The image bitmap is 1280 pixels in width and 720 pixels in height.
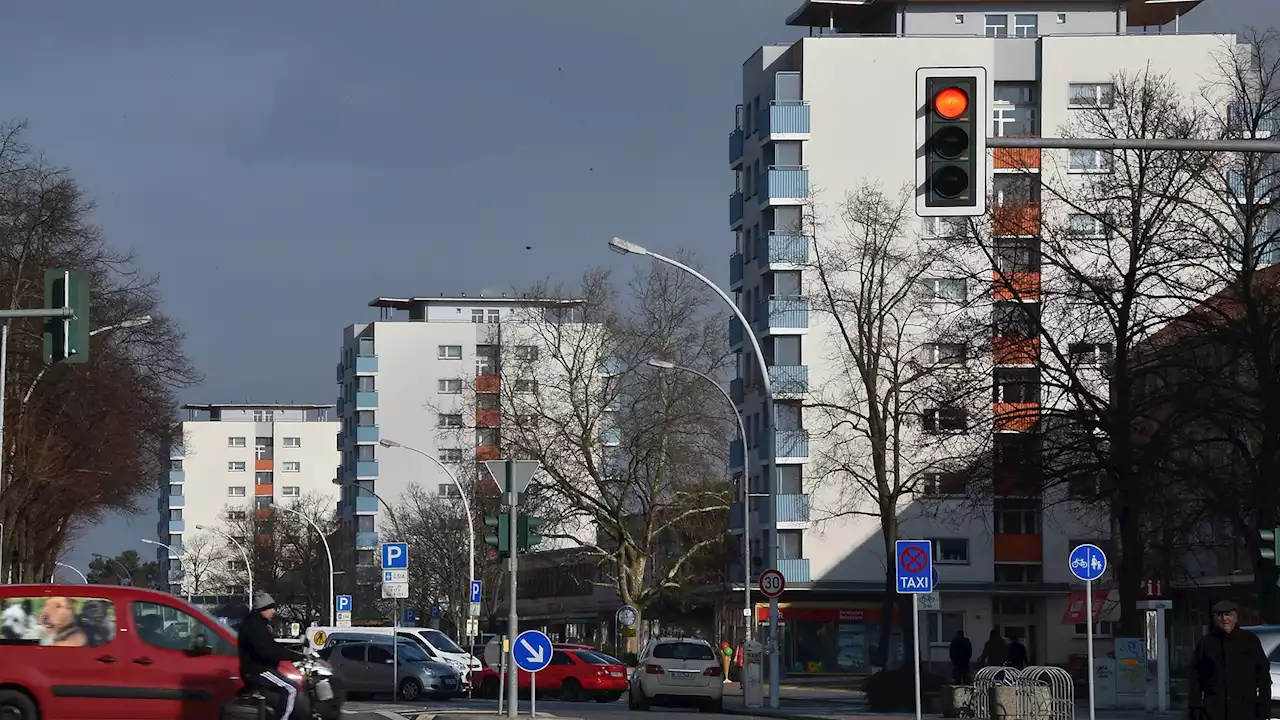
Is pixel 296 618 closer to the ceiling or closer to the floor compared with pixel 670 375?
closer to the floor

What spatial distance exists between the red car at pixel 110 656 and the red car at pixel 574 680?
29903 mm

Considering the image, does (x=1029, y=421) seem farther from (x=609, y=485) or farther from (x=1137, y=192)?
(x=609, y=485)

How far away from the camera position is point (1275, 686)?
75.6 feet

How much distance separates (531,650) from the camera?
28.4 meters

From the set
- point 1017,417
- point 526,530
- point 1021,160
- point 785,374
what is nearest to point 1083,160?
point 785,374

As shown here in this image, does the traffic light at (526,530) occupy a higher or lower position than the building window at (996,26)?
lower

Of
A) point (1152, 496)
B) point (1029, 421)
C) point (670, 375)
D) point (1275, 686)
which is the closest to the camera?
point (1275, 686)

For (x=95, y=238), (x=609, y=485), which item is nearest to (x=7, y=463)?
(x=95, y=238)

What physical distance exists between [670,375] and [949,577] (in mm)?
17732

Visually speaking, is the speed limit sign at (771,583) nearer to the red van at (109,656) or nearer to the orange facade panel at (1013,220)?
the orange facade panel at (1013,220)

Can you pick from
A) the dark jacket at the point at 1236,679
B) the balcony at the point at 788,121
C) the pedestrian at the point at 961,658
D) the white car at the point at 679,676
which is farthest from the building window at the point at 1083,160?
the dark jacket at the point at 1236,679

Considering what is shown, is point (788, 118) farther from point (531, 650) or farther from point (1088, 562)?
point (531, 650)

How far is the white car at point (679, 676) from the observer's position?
41.5 m

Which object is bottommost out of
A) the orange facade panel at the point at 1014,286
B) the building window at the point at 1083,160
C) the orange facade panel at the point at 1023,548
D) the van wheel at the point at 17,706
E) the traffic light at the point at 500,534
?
the van wheel at the point at 17,706
